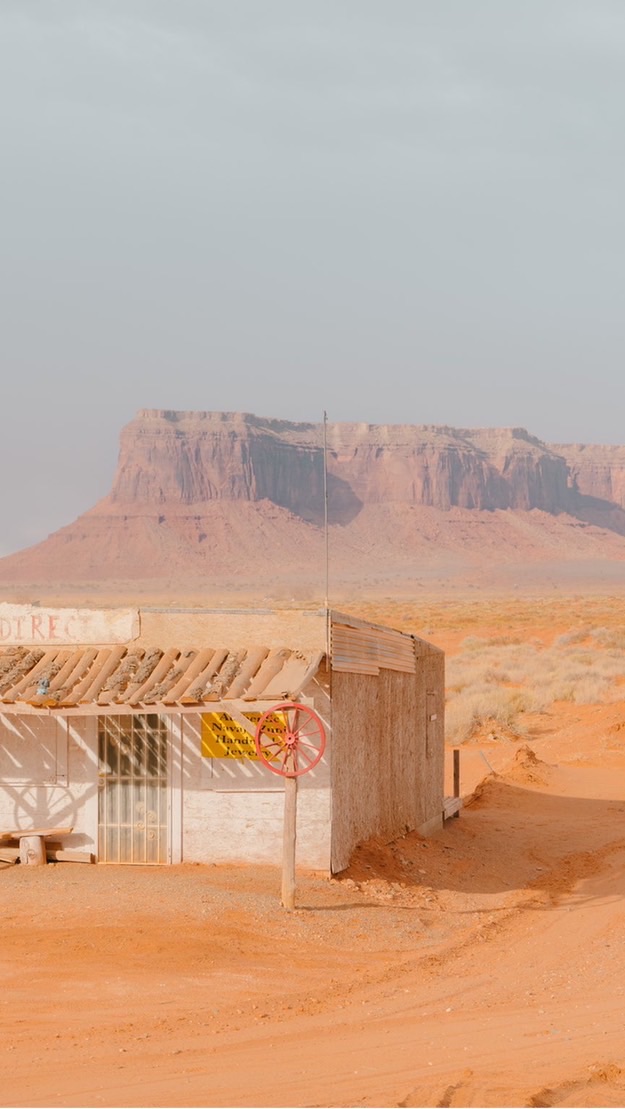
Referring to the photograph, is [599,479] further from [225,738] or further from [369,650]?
[225,738]

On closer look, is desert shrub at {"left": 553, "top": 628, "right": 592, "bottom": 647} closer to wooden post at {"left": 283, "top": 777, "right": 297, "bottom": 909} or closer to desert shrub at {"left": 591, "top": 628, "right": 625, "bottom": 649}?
desert shrub at {"left": 591, "top": 628, "right": 625, "bottom": 649}

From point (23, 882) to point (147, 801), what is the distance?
70.4 inches

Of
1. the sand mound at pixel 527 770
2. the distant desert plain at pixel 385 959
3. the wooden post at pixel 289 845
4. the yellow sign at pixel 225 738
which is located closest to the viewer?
the distant desert plain at pixel 385 959

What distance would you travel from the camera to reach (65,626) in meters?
17.4

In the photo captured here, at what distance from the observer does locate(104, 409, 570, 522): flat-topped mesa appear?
16812cm

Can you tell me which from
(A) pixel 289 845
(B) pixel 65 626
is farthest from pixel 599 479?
(A) pixel 289 845

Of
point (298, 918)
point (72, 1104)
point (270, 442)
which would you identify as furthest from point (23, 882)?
point (270, 442)

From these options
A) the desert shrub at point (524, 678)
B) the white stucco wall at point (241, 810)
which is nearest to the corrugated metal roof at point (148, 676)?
the white stucco wall at point (241, 810)

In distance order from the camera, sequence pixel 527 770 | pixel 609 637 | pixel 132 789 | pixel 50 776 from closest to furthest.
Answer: pixel 132 789 < pixel 50 776 < pixel 527 770 < pixel 609 637

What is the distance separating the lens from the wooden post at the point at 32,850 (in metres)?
16.1

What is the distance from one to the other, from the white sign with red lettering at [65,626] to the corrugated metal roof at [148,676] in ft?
0.68

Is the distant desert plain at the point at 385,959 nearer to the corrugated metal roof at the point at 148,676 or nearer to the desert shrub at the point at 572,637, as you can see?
the corrugated metal roof at the point at 148,676

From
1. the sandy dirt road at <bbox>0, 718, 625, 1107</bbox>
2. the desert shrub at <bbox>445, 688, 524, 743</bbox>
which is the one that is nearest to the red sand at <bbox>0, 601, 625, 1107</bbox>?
the sandy dirt road at <bbox>0, 718, 625, 1107</bbox>

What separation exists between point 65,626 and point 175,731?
2334 millimetres
